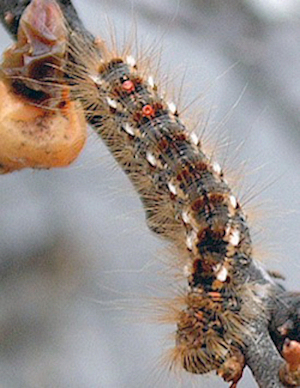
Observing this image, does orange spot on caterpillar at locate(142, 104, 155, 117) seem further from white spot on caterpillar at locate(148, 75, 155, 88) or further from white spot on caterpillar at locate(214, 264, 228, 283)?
white spot on caterpillar at locate(214, 264, 228, 283)

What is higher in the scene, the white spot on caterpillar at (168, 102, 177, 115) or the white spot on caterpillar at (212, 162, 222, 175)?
the white spot on caterpillar at (212, 162, 222, 175)

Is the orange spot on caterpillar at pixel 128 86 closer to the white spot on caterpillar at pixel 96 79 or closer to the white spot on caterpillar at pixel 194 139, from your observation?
the white spot on caterpillar at pixel 96 79

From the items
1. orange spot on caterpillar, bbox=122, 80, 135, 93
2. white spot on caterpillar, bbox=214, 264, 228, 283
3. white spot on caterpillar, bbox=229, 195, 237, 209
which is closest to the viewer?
white spot on caterpillar, bbox=214, 264, 228, 283

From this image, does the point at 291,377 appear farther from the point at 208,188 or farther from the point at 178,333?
the point at 208,188

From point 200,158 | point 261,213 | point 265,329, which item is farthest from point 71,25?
point 265,329

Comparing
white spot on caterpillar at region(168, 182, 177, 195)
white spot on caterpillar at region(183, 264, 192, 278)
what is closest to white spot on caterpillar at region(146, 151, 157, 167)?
white spot on caterpillar at region(168, 182, 177, 195)

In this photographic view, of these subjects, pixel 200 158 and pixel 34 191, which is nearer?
pixel 200 158

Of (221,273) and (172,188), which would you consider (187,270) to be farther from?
(172,188)

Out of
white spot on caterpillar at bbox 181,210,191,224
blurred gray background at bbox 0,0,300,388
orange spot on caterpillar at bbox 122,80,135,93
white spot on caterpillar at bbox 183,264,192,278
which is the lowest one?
blurred gray background at bbox 0,0,300,388
